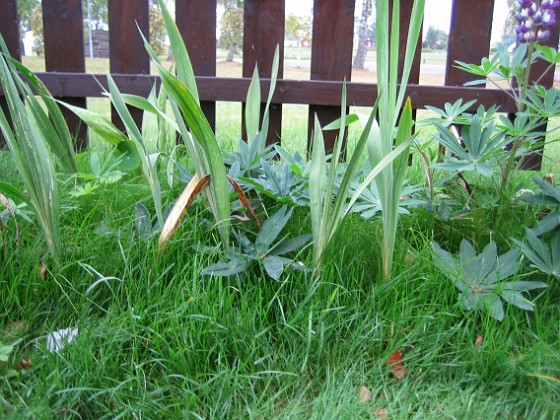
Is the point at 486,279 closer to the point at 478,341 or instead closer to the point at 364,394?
the point at 478,341

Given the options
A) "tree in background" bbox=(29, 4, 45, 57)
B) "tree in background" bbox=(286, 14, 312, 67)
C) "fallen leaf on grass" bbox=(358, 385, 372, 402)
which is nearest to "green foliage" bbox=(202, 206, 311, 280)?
"fallen leaf on grass" bbox=(358, 385, 372, 402)

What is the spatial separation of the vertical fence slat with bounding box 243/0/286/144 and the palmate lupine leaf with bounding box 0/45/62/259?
1.44 m

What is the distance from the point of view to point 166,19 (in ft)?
4.35

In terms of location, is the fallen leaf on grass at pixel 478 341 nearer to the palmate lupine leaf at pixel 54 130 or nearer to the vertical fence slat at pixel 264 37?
the palmate lupine leaf at pixel 54 130

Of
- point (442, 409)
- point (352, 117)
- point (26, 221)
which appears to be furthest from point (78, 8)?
point (442, 409)

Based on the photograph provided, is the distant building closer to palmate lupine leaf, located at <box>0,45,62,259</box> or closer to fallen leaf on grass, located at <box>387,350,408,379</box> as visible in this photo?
palmate lupine leaf, located at <box>0,45,62,259</box>

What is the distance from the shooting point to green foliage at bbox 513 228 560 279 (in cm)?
137

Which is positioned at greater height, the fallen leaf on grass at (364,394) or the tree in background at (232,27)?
the tree in background at (232,27)

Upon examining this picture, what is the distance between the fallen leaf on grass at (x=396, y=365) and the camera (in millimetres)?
1198

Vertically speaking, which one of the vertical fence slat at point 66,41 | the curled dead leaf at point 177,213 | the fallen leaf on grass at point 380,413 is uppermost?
the vertical fence slat at point 66,41

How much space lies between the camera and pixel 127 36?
9.14 ft

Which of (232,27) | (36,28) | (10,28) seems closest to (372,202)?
(10,28)

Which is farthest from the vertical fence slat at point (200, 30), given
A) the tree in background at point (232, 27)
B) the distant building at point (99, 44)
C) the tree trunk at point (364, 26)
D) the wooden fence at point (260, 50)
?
→ the distant building at point (99, 44)

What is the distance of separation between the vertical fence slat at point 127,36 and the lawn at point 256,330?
1.36 m
